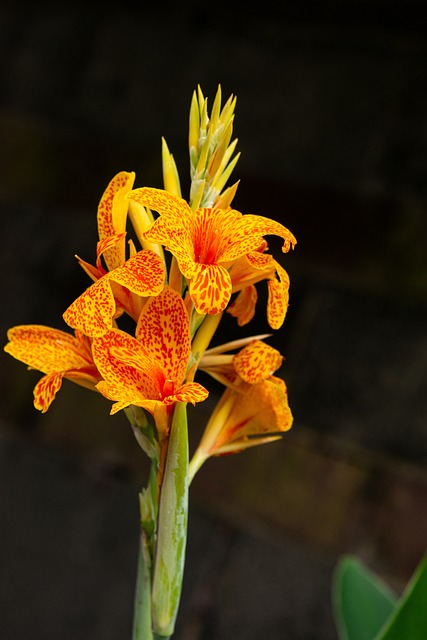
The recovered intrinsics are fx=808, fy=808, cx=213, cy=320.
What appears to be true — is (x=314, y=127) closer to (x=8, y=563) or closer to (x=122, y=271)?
(x=8, y=563)

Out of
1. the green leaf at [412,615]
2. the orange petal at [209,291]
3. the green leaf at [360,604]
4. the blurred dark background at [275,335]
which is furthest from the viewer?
the blurred dark background at [275,335]

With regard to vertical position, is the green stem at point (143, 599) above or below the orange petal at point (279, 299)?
below

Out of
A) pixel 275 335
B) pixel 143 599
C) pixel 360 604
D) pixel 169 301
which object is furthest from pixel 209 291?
pixel 275 335

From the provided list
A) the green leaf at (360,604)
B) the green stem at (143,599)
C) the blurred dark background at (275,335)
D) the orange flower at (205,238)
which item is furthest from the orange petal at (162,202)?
the blurred dark background at (275,335)

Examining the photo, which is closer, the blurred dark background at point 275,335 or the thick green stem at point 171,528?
the thick green stem at point 171,528

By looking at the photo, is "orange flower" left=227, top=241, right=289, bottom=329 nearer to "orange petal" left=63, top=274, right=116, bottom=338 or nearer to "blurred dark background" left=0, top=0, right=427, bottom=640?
"orange petal" left=63, top=274, right=116, bottom=338

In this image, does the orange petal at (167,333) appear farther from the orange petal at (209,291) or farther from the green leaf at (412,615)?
the green leaf at (412,615)
